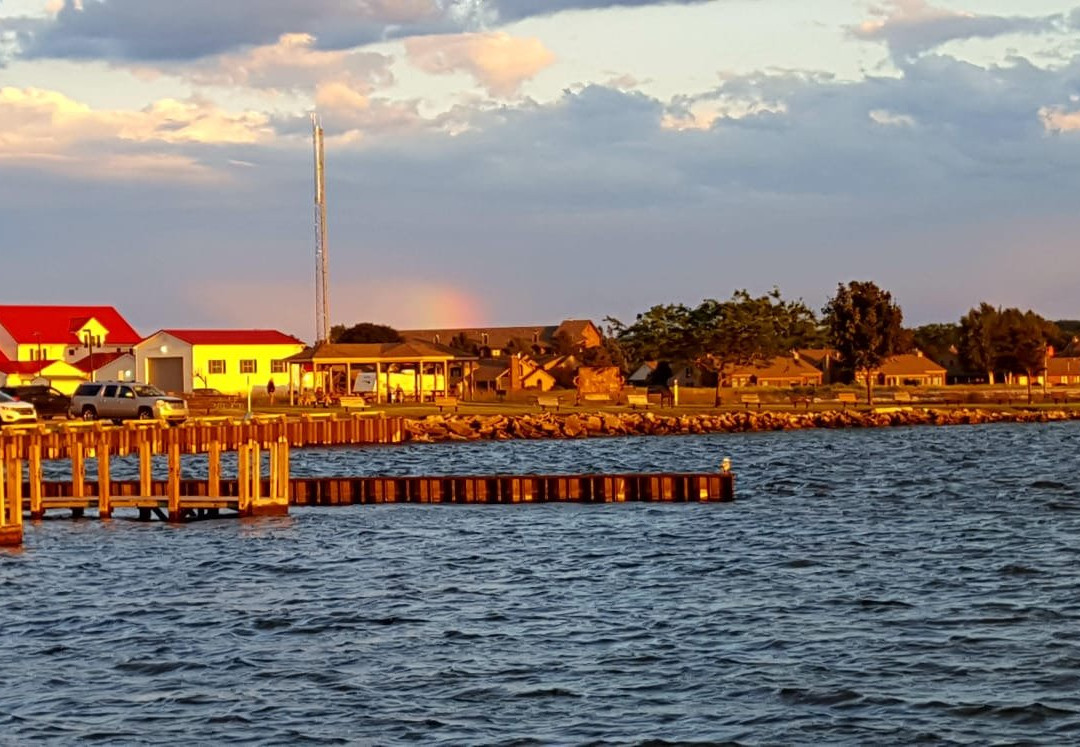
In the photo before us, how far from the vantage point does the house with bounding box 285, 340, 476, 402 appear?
10812 centimetres

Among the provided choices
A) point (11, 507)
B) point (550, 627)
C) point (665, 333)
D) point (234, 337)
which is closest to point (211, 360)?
point (234, 337)

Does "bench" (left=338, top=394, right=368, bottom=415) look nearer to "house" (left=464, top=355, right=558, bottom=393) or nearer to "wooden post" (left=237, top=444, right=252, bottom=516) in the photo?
"house" (left=464, top=355, right=558, bottom=393)

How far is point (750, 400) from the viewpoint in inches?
5123

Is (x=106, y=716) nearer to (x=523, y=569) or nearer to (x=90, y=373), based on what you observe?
(x=523, y=569)

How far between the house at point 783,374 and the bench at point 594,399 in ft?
140

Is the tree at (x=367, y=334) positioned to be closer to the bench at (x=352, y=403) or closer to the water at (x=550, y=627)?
the bench at (x=352, y=403)

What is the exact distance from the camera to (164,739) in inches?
733

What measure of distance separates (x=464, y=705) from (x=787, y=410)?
101154 millimetres

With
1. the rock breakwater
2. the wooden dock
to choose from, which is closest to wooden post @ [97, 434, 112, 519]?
the wooden dock

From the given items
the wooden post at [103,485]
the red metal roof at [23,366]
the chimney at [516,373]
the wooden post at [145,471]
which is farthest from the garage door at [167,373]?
the wooden post at [145,471]

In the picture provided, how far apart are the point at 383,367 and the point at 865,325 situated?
4369 centimetres

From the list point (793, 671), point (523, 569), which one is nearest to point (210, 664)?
point (793, 671)

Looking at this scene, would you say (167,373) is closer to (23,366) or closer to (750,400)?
(23,366)

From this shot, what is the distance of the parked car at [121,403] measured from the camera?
73.2 metres
